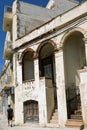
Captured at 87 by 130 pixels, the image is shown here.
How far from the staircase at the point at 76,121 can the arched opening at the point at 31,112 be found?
3.71 m

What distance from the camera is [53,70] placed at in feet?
71.9

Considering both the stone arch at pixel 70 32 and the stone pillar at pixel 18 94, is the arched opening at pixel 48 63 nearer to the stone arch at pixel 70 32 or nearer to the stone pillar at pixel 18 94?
the stone arch at pixel 70 32

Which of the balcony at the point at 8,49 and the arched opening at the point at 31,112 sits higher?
the balcony at the point at 8,49

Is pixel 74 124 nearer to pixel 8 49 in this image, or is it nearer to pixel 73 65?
pixel 73 65

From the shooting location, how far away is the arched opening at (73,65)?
17797mm

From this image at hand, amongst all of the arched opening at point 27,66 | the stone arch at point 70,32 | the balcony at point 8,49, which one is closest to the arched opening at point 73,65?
the stone arch at point 70,32

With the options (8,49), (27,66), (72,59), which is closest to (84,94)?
(72,59)

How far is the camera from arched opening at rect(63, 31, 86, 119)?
17797 mm

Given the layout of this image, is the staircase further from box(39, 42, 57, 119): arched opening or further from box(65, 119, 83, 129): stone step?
box(39, 42, 57, 119): arched opening

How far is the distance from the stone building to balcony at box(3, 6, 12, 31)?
89 cm

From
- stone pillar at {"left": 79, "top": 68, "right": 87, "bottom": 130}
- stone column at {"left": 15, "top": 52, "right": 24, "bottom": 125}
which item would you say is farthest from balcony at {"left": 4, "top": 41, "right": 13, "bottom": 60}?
stone pillar at {"left": 79, "top": 68, "right": 87, "bottom": 130}

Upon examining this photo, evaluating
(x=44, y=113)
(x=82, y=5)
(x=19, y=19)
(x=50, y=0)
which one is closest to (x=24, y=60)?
(x=19, y=19)

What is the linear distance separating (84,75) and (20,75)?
8.01 m

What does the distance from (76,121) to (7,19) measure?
13736 millimetres
